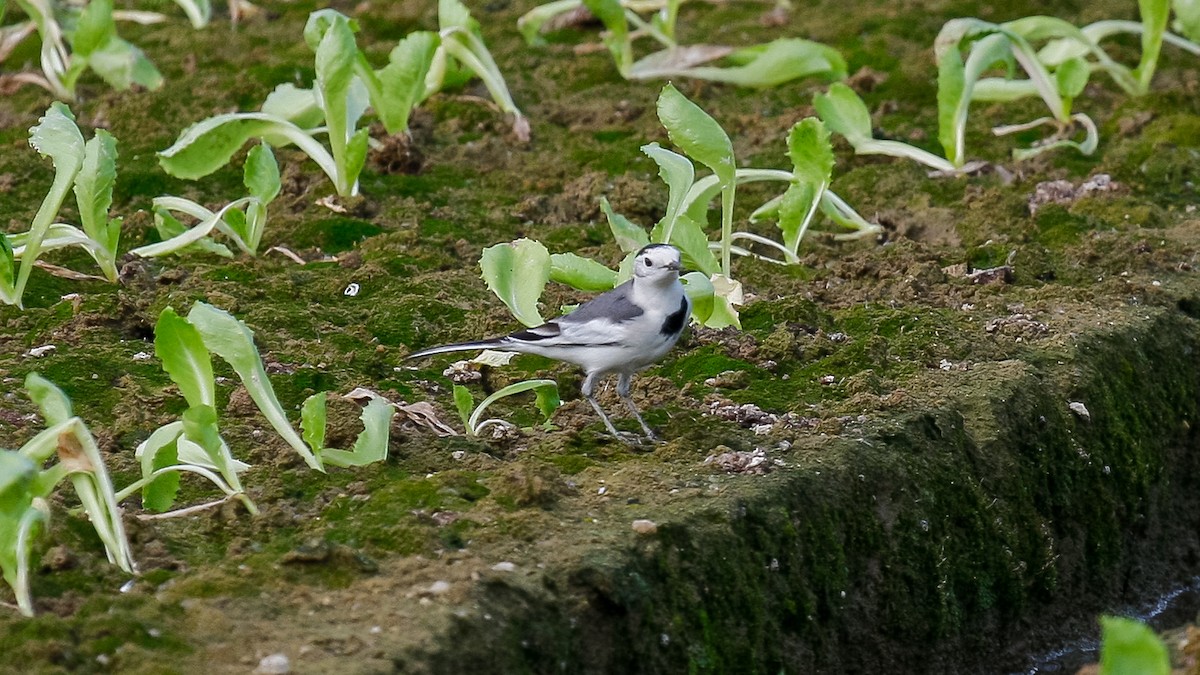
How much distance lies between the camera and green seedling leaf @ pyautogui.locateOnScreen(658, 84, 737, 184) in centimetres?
523

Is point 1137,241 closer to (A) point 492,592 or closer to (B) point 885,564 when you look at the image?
(B) point 885,564

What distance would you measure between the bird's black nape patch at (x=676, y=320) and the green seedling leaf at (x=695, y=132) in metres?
0.79

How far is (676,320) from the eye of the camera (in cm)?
467

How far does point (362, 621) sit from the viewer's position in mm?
3398

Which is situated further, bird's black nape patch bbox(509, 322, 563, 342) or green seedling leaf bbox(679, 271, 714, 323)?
green seedling leaf bbox(679, 271, 714, 323)

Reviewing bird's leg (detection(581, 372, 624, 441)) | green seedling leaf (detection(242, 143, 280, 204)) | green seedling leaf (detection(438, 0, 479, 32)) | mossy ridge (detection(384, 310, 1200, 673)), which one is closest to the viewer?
mossy ridge (detection(384, 310, 1200, 673))

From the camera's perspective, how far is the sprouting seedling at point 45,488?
343 centimetres

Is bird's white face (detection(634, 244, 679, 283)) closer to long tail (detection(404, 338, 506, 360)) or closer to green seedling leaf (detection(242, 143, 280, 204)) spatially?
long tail (detection(404, 338, 506, 360))

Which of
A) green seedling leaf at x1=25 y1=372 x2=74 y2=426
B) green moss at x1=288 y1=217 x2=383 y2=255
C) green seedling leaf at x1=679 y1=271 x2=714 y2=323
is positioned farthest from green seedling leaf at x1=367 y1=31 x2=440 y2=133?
green seedling leaf at x1=25 y1=372 x2=74 y2=426

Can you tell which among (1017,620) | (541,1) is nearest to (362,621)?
(1017,620)

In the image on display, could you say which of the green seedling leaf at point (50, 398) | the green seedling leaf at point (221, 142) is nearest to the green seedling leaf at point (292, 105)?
the green seedling leaf at point (221, 142)

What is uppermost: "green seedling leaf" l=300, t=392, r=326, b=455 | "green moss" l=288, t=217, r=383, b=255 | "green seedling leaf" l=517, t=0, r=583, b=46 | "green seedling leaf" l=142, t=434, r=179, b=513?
"green seedling leaf" l=300, t=392, r=326, b=455

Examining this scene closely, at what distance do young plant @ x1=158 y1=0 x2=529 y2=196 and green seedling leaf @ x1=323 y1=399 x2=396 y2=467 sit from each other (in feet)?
6.89

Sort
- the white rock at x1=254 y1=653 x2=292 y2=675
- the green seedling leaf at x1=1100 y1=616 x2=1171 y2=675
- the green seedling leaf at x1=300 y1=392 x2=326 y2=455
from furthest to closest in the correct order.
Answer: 1. the green seedling leaf at x1=300 y1=392 x2=326 y2=455
2. the white rock at x1=254 y1=653 x2=292 y2=675
3. the green seedling leaf at x1=1100 y1=616 x2=1171 y2=675
